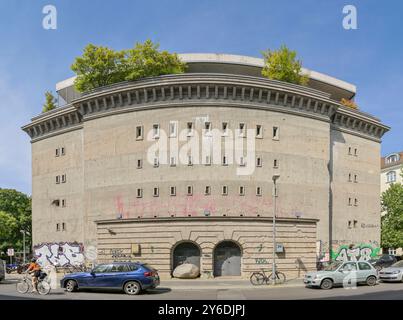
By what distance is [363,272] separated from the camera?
22.5m

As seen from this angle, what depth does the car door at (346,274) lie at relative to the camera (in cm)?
2166

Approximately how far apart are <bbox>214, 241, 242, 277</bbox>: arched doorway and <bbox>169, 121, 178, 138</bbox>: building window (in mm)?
11593

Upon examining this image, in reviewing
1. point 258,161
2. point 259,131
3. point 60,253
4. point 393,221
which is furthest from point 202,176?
point 393,221

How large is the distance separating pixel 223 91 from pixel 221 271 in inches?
693

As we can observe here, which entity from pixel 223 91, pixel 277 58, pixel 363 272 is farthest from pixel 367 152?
pixel 363 272

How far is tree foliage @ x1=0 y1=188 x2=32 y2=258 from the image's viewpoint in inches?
2534

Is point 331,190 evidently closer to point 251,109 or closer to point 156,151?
point 251,109

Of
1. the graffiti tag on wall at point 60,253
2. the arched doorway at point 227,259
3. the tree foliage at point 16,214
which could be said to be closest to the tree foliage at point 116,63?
the graffiti tag on wall at point 60,253

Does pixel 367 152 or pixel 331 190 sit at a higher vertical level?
pixel 367 152

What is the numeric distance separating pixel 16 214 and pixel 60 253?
3297 centimetres

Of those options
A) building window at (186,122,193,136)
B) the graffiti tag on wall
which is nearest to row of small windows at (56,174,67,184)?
the graffiti tag on wall

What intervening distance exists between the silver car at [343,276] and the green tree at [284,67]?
2645cm

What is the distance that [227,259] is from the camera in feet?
102

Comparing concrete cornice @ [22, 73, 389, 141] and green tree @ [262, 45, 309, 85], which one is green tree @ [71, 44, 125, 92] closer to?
concrete cornice @ [22, 73, 389, 141]
